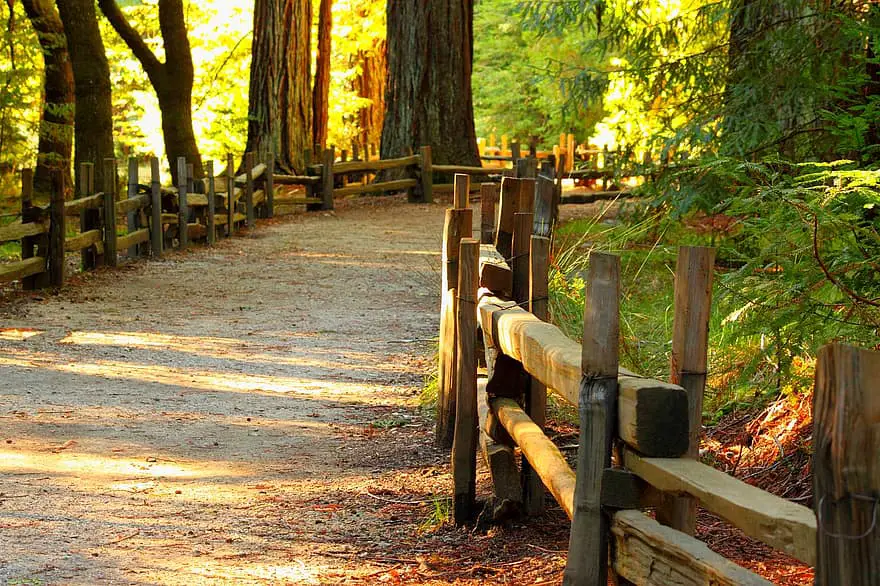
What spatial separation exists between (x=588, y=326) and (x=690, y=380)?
46 cm

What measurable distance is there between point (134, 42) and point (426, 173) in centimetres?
656

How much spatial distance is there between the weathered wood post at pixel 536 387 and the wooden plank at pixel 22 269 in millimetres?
7636

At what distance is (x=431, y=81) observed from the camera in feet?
Result: 79.8

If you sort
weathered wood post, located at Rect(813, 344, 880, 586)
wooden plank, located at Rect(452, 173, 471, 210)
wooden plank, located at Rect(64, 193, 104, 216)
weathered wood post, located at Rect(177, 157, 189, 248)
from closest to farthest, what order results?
weathered wood post, located at Rect(813, 344, 880, 586), wooden plank, located at Rect(452, 173, 471, 210), wooden plank, located at Rect(64, 193, 104, 216), weathered wood post, located at Rect(177, 157, 189, 248)

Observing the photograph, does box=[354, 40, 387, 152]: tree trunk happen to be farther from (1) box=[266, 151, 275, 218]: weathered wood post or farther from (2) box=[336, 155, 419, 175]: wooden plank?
(1) box=[266, 151, 275, 218]: weathered wood post

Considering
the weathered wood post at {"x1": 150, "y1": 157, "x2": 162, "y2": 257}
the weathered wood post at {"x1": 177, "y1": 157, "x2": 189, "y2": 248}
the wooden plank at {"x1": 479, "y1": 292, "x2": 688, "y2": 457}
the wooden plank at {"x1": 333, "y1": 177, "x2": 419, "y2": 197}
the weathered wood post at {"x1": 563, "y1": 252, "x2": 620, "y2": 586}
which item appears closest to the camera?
the wooden plank at {"x1": 479, "y1": 292, "x2": 688, "y2": 457}

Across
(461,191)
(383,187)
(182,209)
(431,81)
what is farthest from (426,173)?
(461,191)

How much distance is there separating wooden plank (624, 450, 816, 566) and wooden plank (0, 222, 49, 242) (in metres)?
9.49

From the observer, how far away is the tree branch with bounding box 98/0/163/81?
800 inches

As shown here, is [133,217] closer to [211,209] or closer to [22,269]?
[211,209]

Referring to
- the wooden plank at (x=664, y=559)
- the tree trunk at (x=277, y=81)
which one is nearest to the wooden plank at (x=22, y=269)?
the wooden plank at (x=664, y=559)

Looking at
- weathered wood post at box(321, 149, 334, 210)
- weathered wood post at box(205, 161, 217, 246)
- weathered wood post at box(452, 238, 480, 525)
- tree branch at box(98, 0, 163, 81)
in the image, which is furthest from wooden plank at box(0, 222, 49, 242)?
weathered wood post at box(321, 149, 334, 210)

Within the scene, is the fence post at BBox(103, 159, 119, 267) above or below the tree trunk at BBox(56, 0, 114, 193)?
below

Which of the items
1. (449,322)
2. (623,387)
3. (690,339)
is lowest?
(449,322)
